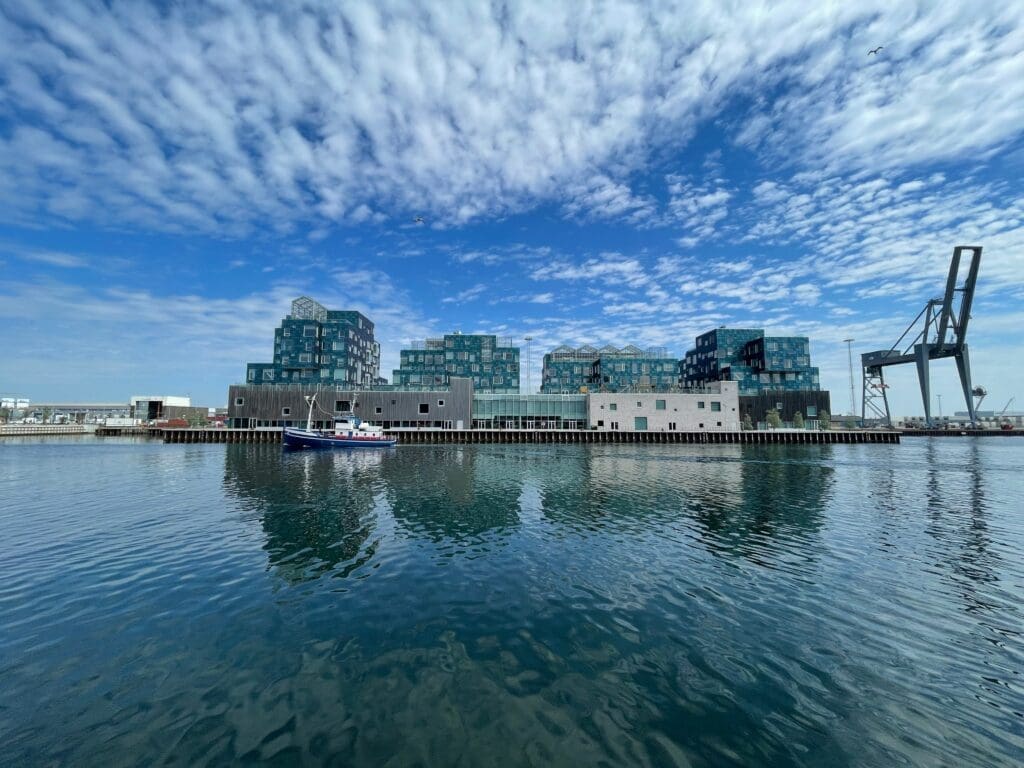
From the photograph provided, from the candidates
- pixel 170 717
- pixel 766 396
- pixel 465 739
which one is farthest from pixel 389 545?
pixel 766 396

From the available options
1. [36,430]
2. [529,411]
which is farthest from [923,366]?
[36,430]

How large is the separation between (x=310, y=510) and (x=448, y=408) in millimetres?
69470

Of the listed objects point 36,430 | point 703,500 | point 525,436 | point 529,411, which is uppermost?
point 529,411

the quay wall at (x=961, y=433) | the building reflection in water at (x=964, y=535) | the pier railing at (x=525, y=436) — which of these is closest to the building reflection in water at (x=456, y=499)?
the building reflection in water at (x=964, y=535)

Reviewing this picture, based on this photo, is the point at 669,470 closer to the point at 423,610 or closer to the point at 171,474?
the point at 423,610

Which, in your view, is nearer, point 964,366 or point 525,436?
point 525,436

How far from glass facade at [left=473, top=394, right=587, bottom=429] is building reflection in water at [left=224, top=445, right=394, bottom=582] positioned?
55.8m

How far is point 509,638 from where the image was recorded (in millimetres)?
9508

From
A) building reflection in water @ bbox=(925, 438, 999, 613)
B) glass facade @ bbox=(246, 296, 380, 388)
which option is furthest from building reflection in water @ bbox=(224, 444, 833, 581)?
glass facade @ bbox=(246, 296, 380, 388)

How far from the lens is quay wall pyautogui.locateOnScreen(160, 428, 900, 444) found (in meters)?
85.2

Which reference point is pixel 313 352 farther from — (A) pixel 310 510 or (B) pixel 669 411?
(A) pixel 310 510

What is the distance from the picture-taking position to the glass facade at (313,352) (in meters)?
124

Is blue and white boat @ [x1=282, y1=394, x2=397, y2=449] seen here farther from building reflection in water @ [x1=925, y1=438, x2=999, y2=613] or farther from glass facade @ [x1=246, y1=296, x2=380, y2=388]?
building reflection in water @ [x1=925, y1=438, x2=999, y2=613]

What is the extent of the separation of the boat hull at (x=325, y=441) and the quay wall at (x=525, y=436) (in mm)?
15628
